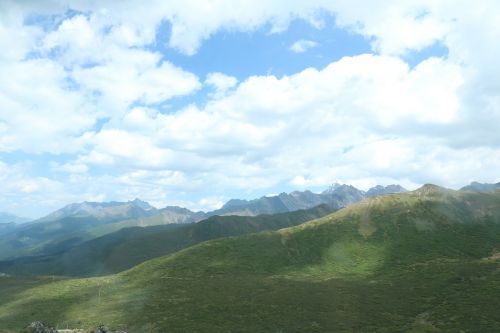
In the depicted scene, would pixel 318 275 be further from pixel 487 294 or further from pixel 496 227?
pixel 496 227

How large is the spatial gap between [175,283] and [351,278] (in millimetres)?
59321

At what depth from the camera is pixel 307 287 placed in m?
133

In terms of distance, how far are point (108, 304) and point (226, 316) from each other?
4013 cm

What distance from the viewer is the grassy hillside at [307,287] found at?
3922 inches

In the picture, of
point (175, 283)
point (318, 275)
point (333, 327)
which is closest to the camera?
point (333, 327)

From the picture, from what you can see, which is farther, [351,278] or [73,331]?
[351,278]

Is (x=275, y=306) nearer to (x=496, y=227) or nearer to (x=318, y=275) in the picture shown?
(x=318, y=275)

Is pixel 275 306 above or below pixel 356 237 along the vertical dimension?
below

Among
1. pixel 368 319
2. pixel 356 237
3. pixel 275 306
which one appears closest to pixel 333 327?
pixel 368 319

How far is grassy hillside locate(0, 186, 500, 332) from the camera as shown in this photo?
99625 millimetres

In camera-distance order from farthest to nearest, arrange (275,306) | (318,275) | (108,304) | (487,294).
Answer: (318,275), (108,304), (275,306), (487,294)

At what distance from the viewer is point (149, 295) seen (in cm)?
13138

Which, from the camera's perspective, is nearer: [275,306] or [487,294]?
[487,294]

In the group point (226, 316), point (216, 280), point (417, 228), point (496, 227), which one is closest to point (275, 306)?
point (226, 316)
